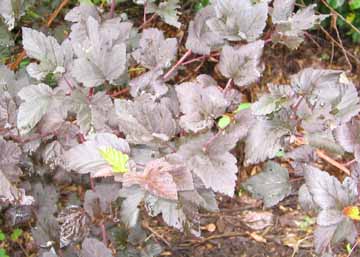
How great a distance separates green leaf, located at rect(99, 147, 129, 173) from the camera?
109cm

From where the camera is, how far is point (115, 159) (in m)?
1.09

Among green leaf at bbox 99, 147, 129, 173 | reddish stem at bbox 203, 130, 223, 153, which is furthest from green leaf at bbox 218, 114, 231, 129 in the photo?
green leaf at bbox 99, 147, 129, 173

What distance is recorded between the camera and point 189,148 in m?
1.16

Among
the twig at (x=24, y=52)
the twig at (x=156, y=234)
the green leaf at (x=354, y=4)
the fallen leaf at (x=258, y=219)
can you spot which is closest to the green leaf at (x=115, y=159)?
the twig at (x=24, y=52)

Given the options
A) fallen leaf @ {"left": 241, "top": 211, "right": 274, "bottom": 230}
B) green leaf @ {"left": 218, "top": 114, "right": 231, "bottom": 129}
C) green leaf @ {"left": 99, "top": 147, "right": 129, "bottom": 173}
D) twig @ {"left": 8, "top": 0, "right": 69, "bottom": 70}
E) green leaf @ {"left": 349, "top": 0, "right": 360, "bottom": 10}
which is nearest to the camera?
green leaf @ {"left": 99, "top": 147, "right": 129, "bottom": 173}

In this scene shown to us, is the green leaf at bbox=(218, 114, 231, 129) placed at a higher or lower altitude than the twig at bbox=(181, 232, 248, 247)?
higher

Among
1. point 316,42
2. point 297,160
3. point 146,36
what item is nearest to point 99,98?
point 146,36

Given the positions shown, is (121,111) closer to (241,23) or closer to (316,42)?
(241,23)

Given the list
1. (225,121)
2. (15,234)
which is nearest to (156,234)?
(15,234)

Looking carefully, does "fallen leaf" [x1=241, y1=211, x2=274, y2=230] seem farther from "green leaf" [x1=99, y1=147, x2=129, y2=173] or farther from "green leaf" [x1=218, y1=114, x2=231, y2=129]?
"green leaf" [x1=99, y1=147, x2=129, y2=173]

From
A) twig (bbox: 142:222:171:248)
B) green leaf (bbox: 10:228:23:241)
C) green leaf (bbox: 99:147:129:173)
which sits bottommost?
twig (bbox: 142:222:171:248)

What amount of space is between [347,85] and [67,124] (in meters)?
0.61

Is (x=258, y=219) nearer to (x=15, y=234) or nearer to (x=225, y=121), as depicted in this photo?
(x=15, y=234)

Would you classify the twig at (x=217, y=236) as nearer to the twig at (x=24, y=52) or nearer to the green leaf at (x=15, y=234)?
the green leaf at (x=15, y=234)
